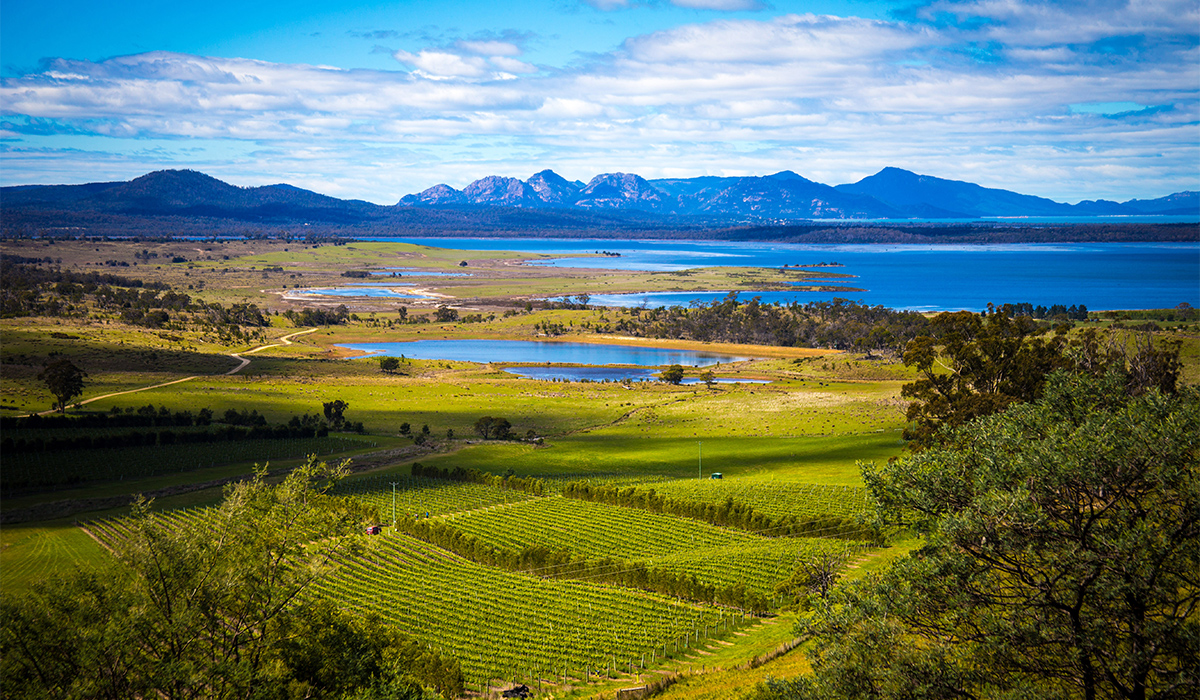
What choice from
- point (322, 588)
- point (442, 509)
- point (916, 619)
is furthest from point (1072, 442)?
point (442, 509)

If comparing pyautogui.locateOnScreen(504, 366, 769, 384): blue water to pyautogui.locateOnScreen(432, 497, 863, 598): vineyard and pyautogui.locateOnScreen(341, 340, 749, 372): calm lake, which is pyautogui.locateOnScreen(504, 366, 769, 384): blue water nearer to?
pyautogui.locateOnScreen(341, 340, 749, 372): calm lake

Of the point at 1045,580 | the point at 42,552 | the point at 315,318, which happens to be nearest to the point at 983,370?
the point at 1045,580

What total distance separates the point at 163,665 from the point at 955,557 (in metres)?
18.0

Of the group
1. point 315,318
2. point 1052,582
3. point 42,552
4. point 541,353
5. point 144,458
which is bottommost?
point 42,552

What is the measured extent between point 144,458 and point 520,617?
54927mm

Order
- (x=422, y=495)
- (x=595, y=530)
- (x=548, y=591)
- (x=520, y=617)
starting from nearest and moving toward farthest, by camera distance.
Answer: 1. (x=520, y=617)
2. (x=548, y=591)
3. (x=595, y=530)
4. (x=422, y=495)

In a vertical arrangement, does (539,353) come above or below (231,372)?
→ above

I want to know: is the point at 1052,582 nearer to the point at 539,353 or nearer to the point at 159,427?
the point at 159,427

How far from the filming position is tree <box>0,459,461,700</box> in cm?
1875

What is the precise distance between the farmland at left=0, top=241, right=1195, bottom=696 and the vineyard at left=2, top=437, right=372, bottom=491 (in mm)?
323

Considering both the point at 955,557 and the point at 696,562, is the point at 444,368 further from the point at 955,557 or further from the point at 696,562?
the point at 955,557

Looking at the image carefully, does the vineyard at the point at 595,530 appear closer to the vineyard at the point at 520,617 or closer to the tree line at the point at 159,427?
the vineyard at the point at 520,617

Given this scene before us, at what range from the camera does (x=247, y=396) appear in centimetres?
10731

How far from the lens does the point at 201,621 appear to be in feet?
66.8
